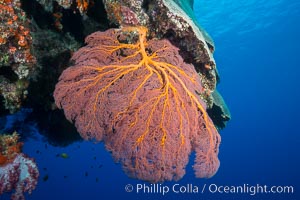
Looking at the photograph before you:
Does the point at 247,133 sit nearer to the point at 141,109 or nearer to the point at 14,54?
the point at 141,109

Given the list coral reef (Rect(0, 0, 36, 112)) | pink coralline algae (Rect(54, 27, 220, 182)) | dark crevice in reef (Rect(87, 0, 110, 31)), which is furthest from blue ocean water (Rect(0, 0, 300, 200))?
coral reef (Rect(0, 0, 36, 112))

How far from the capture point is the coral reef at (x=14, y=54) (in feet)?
13.5

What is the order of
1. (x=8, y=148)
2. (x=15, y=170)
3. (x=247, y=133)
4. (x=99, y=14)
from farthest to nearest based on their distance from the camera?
(x=247, y=133), (x=99, y=14), (x=8, y=148), (x=15, y=170)

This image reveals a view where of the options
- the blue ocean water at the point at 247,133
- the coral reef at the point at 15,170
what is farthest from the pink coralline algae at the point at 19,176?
the blue ocean water at the point at 247,133

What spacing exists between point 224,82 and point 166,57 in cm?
6918

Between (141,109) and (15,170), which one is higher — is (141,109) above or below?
above

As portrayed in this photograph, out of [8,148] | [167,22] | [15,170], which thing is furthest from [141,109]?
[8,148]

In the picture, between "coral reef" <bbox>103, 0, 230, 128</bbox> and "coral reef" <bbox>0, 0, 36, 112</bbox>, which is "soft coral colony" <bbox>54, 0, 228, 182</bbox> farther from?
"coral reef" <bbox>0, 0, 36, 112</bbox>

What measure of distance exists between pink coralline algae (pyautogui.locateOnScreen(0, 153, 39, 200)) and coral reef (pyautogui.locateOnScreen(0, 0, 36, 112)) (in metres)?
1.03

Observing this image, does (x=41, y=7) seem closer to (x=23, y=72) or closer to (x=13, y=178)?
(x=23, y=72)

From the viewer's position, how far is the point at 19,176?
4637 mm

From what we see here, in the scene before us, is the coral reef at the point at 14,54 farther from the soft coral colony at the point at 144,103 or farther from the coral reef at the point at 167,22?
the coral reef at the point at 167,22

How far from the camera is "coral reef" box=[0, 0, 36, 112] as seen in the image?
4.12 m

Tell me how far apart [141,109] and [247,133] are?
8101 centimetres
